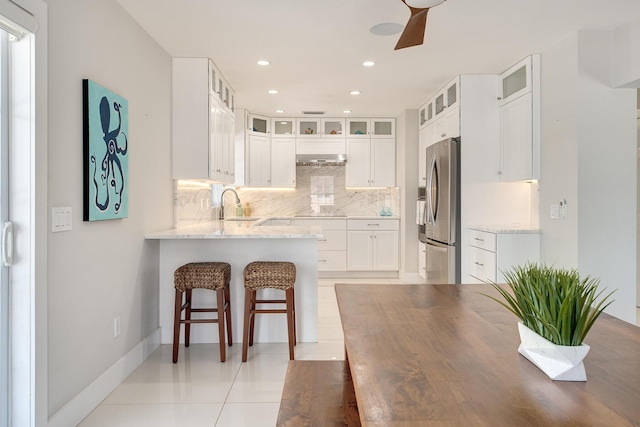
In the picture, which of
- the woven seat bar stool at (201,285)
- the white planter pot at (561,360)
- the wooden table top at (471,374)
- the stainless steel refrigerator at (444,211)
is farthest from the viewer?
the stainless steel refrigerator at (444,211)

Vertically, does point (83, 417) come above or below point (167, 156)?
below

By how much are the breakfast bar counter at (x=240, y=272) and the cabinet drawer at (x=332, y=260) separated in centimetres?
290

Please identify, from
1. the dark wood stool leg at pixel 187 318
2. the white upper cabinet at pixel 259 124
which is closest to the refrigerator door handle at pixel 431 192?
the white upper cabinet at pixel 259 124

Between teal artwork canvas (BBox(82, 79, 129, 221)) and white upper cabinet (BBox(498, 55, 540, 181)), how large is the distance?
3.41 metres

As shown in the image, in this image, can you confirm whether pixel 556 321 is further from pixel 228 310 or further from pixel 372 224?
pixel 372 224

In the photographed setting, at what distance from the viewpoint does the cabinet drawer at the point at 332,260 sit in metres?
6.38

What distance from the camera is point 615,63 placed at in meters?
3.25

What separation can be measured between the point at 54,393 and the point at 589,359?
227cm

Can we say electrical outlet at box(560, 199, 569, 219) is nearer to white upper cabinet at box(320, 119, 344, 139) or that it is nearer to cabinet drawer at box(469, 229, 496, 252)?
cabinet drawer at box(469, 229, 496, 252)

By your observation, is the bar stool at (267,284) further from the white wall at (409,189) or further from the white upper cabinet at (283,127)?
the white upper cabinet at (283,127)

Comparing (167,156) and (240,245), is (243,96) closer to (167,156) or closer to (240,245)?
(167,156)

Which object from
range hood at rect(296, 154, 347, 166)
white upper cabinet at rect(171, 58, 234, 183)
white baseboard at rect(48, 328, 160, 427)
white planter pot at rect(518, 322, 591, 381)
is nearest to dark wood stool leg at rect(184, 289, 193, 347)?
white baseboard at rect(48, 328, 160, 427)

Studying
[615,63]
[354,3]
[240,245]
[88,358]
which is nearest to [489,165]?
[615,63]

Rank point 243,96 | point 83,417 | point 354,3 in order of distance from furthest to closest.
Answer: point 243,96, point 354,3, point 83,417
